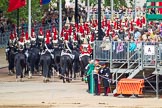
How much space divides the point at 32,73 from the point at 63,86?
5.17m

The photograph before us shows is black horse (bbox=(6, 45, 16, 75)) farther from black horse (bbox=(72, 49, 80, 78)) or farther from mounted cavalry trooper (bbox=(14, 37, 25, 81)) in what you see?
black horse (bbox=(72, 49, 80, 78))

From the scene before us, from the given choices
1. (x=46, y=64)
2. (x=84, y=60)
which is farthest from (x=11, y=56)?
(x=84, y=60)

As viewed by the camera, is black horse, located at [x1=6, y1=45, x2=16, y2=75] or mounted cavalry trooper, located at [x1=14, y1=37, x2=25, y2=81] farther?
black horse, located at [x1=6, y1=45, x2=16, y2=75]

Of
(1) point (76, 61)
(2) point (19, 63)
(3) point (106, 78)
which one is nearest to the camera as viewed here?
(3) point (106, 78)

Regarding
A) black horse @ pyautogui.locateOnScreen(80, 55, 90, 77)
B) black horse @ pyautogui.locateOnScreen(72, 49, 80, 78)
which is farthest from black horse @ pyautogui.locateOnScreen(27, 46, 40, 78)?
black horse @ pyautogui.locateOnScreen(80, 55, 90, 77)

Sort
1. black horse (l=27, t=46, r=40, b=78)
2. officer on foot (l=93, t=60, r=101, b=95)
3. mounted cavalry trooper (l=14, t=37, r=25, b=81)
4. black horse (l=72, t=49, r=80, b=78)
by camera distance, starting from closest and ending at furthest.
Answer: officer on foot (l=93, t=60, r=101, b=95), mounted cavalry trooper (l=14, t=37, r=25, b=81), black horse (l=72, t=49, r=80, b=78), black horse (l=27, t=46, r=40, b=78)

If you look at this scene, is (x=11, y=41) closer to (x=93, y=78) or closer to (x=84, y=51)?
(x=84, y=51)

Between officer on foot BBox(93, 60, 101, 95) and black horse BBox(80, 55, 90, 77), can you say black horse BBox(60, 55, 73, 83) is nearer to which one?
black horse BBox(80, 55, 90, 77)

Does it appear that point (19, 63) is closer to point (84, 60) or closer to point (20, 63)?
point (20, 63)

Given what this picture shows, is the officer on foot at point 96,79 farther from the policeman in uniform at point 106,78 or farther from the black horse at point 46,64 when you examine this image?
the black horse at point 46,64

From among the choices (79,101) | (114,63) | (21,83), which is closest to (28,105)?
(79,101)

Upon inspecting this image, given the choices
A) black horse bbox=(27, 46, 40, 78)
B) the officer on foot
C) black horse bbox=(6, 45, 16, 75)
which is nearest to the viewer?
the officer on foot

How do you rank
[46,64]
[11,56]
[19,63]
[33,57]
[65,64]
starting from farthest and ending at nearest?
[11,56]
[33,57]
[19,63]
[46,64]
[65,64]

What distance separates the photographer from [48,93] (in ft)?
102
